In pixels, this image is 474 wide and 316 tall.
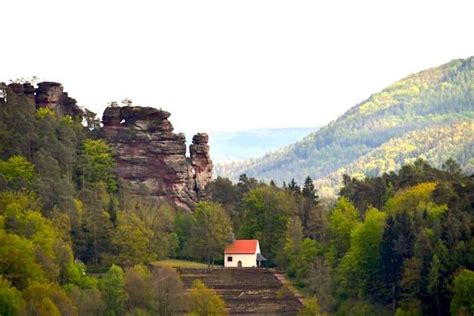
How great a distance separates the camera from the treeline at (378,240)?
70.1 meters

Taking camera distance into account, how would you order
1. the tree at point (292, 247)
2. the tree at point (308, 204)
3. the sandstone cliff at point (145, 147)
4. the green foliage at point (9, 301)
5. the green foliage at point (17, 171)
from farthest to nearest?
1. the sandstone cliff at point (145, 147)
2. the tree at point (308, 204)
3. the tree at point (292, 247)
4. the green foliage at point (17, 171)
5. the green foliage at point (9, 301)

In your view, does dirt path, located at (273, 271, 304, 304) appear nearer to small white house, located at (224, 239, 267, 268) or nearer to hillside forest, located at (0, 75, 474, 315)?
hillside forest, located at (0, 75, 474, 315)

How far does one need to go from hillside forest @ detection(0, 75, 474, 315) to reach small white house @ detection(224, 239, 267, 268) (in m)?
0.76

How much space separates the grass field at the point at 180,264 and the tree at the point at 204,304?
503 inches

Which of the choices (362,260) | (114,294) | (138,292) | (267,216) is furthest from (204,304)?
(267,216)

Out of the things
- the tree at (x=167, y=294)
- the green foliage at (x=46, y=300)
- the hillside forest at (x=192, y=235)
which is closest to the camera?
the green foliage at (x=46, y=300)

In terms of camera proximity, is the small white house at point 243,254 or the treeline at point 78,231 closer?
the treeline at point 78,231

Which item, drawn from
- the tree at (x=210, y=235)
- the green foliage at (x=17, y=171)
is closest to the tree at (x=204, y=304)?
the tree at (x=210, y=235)

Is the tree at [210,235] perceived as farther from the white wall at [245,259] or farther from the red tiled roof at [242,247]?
the white wall at [245,259]

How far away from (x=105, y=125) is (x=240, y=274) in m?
24.4

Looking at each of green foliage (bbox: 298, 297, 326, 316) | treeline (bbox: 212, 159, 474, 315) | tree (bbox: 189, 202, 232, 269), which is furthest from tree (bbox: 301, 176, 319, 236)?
green foliage (bbox: 298, 297, 326, 316)

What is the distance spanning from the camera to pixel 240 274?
3494 inches

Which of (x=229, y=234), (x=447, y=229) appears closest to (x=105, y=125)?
(x=229, y=234)

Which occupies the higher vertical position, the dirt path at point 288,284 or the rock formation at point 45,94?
the rock formation at point 45,94
